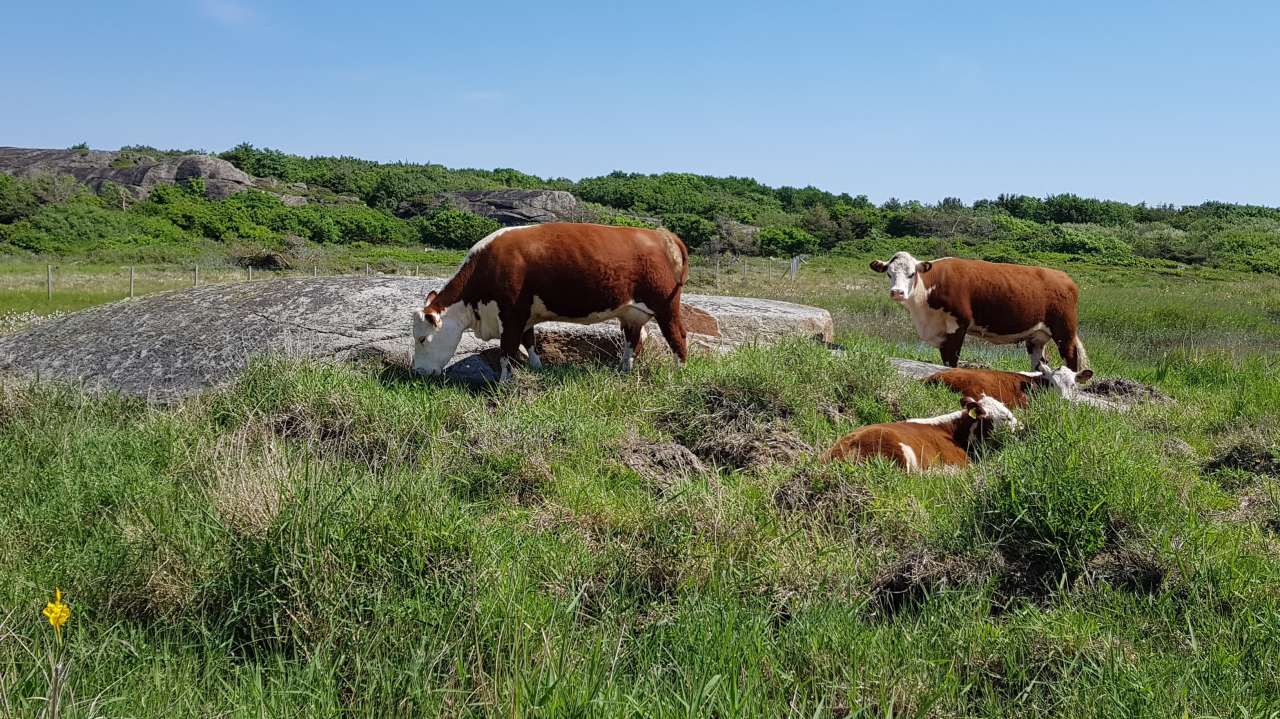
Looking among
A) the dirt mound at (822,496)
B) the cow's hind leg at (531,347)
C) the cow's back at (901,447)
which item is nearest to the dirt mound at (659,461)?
the dirt mound at (822,496)

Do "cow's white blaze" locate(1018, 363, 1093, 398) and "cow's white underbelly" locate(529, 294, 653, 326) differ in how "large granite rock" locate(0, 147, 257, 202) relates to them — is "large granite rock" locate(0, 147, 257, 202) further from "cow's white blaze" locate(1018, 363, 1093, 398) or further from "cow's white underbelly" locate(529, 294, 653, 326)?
"cow's white blaze" locate(1018, 363, 1093, 398)

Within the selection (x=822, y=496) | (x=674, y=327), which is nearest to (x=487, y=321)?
(x=674, y=327)

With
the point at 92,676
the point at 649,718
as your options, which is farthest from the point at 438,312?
the point at 649,718

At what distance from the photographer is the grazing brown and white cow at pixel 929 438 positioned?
6.57m

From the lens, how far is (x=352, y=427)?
704cm

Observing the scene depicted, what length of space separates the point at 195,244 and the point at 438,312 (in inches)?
2025

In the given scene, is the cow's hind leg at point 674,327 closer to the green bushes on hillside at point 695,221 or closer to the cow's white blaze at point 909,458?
the cow's white blaze at point 909,458

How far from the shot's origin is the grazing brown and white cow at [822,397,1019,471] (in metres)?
6.57

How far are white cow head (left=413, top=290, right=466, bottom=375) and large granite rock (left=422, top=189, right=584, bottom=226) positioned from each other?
62.9 m

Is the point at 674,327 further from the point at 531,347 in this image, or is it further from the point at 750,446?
the point at 750,446

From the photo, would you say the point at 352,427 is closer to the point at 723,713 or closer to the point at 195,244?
the point at 723,713

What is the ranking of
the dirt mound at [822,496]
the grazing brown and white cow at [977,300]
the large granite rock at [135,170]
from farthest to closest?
the large granite rock at [135,170] < the grazing brown and white cow at [977,300] < the dirt mound at [822,496]

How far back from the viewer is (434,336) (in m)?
8.67

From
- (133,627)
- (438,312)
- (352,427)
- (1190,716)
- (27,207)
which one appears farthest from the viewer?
(27,207)
